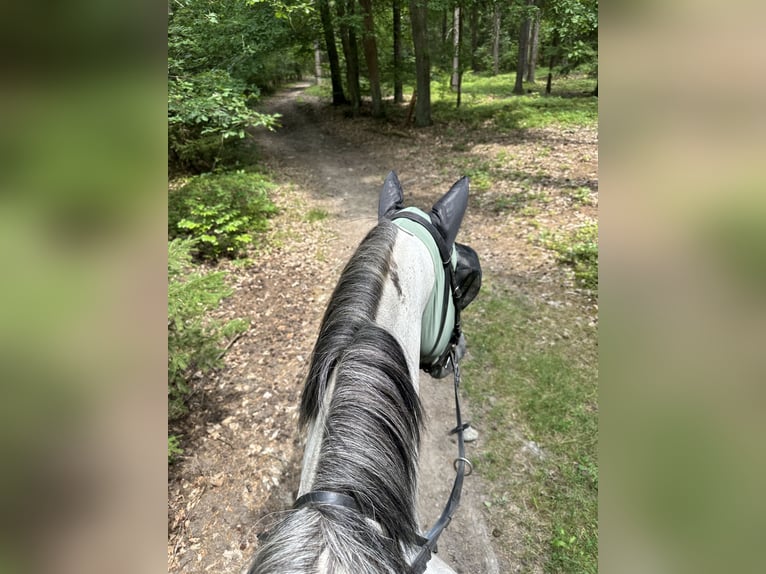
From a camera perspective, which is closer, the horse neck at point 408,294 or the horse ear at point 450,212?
the horse neck at point 408,294

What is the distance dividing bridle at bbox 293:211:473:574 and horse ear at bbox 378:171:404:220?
21 cm

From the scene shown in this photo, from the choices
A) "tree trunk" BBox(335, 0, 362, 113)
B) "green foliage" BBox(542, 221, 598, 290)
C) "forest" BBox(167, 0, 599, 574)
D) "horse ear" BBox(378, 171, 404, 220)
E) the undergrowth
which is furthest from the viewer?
"tree trunk" BBox(335, 0, 362, 113)

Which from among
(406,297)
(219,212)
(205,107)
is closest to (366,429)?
(406,297)

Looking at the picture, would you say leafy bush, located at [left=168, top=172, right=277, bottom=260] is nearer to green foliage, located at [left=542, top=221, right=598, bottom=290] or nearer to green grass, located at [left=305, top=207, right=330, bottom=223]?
green grass, located at [left=305, top=207, right=330, bottom=223]

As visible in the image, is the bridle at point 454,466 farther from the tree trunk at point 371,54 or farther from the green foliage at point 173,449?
the tree trunk at point 371,54

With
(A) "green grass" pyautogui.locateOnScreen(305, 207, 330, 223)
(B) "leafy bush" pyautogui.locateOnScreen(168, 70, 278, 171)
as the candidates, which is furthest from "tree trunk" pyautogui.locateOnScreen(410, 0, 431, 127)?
(B) "leafy bush" pyautogui.locateOnScreen(168, 70, 278, 171)

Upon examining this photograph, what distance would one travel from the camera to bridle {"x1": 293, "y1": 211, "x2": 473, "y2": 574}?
0.97 metres

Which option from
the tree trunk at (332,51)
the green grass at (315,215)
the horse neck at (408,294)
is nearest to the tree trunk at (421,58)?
the tree trunk at (332,51)

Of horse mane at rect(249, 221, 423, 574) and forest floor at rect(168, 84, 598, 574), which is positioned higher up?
horse mane at rect(249, 221, 423, 574)

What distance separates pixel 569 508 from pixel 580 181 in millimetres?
6369

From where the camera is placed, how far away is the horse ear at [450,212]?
221 cm

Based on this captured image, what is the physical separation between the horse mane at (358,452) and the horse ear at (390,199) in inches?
36.5

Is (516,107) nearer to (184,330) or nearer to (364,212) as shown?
(364,212)
